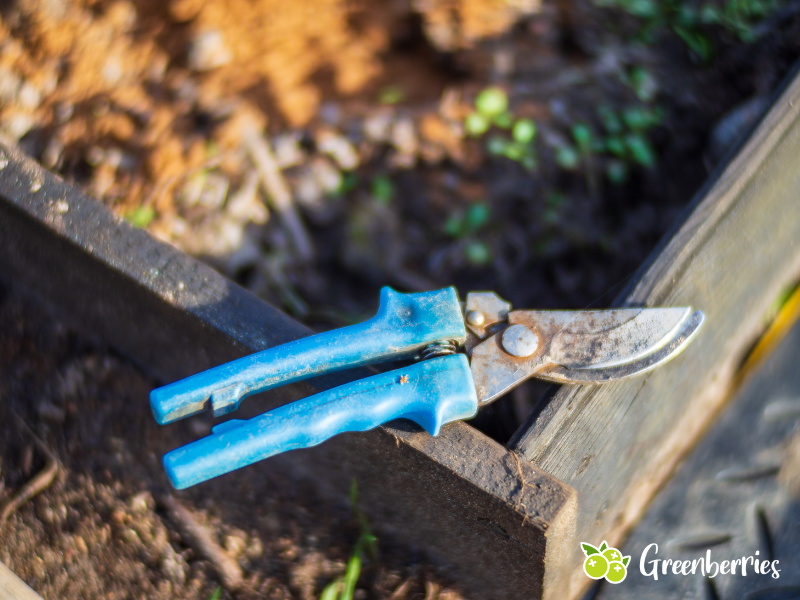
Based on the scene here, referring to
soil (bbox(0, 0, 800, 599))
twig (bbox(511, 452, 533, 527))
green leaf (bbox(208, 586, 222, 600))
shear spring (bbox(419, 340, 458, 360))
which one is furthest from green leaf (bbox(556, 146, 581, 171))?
green leaf (bbox(208, 586, 222, 600))

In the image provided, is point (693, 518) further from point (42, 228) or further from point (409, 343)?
point (42, 228)

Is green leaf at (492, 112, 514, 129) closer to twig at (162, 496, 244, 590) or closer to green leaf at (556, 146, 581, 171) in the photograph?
green leaf at (556, 146, 581, 171)

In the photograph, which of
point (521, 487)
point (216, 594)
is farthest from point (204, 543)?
point (521, 487)

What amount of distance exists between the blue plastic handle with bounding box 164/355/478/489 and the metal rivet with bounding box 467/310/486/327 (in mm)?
100

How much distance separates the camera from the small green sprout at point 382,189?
179cm

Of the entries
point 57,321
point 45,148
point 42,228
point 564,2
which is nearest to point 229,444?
point 42,228

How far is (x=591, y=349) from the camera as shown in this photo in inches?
36.2

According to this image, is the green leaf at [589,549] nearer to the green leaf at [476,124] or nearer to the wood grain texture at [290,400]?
the wood grain texture at [290,400]

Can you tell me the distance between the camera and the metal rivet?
963mm

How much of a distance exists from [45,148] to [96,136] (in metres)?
0.13

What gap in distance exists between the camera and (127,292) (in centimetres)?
112

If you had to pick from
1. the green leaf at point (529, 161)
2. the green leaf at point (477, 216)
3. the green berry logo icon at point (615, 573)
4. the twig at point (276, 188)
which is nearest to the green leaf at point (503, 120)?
the green leaf at point (529, 161)

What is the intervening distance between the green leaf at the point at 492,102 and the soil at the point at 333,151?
0.03m

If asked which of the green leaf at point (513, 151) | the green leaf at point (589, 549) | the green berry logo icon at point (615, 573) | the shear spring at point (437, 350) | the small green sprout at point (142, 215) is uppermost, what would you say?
the shear spring at point (437, 350)
